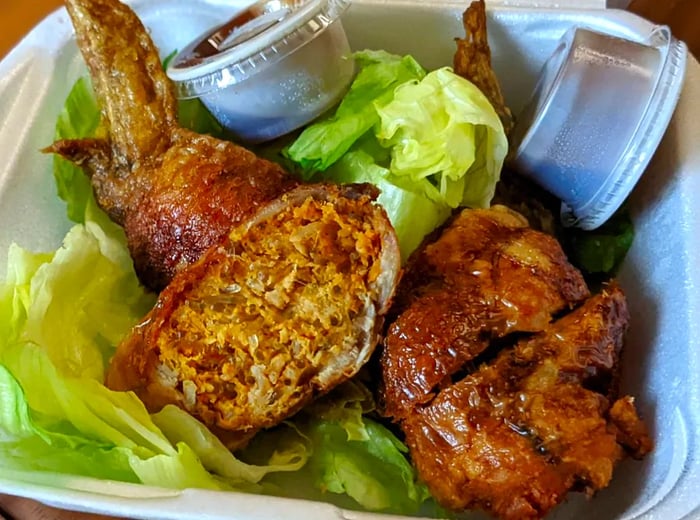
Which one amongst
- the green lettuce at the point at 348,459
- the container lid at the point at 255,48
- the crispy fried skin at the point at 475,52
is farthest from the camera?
the crispy fried skin at the point at 475,52

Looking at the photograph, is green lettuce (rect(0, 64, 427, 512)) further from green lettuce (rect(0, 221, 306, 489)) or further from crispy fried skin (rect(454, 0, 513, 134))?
crispy fried skin (rect(454, 0, 513, 134))

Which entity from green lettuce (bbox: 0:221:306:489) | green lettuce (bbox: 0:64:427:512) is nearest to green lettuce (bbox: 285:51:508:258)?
green lettuce (bbox: 0:64:427:512)

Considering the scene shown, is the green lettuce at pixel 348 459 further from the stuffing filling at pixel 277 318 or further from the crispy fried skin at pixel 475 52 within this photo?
the crispy fried skin at pixel 475 52

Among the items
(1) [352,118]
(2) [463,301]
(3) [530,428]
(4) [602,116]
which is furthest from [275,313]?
(4) [602,116]

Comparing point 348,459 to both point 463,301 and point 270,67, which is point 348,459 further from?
point 270,67

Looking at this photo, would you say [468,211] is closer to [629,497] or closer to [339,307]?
[339,307]

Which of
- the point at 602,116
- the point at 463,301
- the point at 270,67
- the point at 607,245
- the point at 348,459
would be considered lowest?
the point at 348,459

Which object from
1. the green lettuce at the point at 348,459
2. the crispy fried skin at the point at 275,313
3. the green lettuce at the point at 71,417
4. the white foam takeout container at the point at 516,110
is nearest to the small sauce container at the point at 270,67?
the white foam takeout container at the point at 516,110
